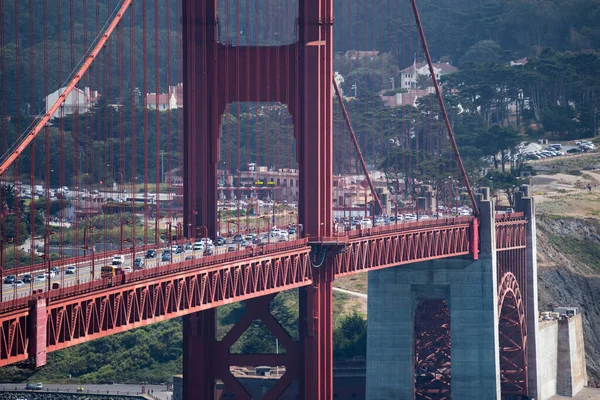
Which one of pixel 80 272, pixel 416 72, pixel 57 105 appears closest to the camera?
pixel 57 105

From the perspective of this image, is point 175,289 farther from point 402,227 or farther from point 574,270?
point 574,270

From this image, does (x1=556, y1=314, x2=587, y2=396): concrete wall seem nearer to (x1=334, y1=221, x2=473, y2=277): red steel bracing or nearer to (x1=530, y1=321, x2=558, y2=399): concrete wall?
(x1=530, y1=321, x2=558, y2=399): concrete wall

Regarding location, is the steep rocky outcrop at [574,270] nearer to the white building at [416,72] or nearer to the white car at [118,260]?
the white building at [416,72]

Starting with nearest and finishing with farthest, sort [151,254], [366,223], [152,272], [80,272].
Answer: [152,272] < [80,272] < [151,254] < [366,223]

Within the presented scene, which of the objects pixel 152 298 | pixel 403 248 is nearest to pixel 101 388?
pixel 403 248

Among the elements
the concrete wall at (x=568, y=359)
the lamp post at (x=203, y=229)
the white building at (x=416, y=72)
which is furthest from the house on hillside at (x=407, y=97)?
the lamp post at (x=203, y=229)

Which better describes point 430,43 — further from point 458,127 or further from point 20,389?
point 20,389
